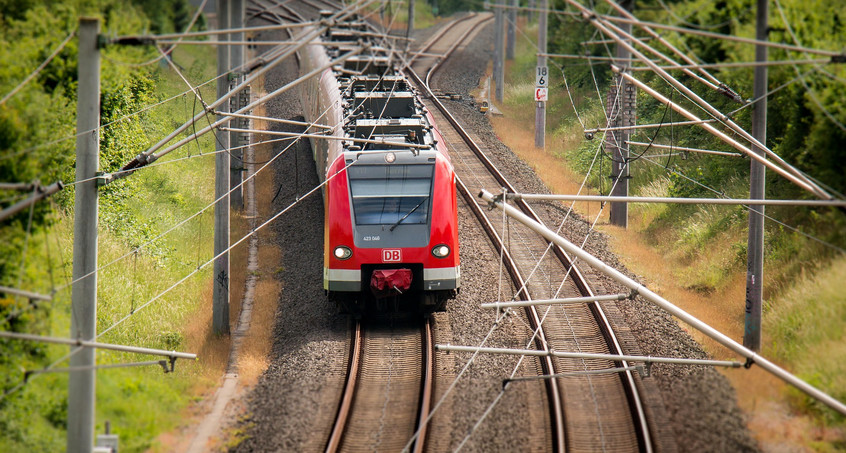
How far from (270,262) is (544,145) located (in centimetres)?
1321

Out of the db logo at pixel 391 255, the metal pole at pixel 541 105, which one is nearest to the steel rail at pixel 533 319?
the db logo at pixel 391 255

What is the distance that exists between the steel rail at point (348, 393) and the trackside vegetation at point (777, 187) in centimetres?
568

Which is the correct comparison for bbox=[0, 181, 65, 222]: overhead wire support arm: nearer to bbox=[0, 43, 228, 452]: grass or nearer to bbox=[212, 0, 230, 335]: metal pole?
bbox=[0, 43, 228, 452]: grass

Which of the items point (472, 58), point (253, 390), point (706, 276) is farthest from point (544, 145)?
point (253, 390)

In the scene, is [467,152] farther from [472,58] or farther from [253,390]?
[472,58]

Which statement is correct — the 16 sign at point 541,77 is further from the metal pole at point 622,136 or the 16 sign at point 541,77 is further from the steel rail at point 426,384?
the steel rail at point 426,384

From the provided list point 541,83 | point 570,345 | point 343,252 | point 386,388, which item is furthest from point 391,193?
point 541,83

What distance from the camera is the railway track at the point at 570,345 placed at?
12.2m

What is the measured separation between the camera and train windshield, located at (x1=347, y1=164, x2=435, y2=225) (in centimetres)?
1529

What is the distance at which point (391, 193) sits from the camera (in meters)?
15.4

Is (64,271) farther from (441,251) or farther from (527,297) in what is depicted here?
(527,297)

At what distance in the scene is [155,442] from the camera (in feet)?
39.8

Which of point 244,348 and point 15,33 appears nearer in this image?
point 15,33

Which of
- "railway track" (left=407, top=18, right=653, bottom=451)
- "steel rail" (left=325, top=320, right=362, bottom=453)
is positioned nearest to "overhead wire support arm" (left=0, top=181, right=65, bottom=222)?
"steel rail" (left=325, top=320, right=362, bottom=453)
